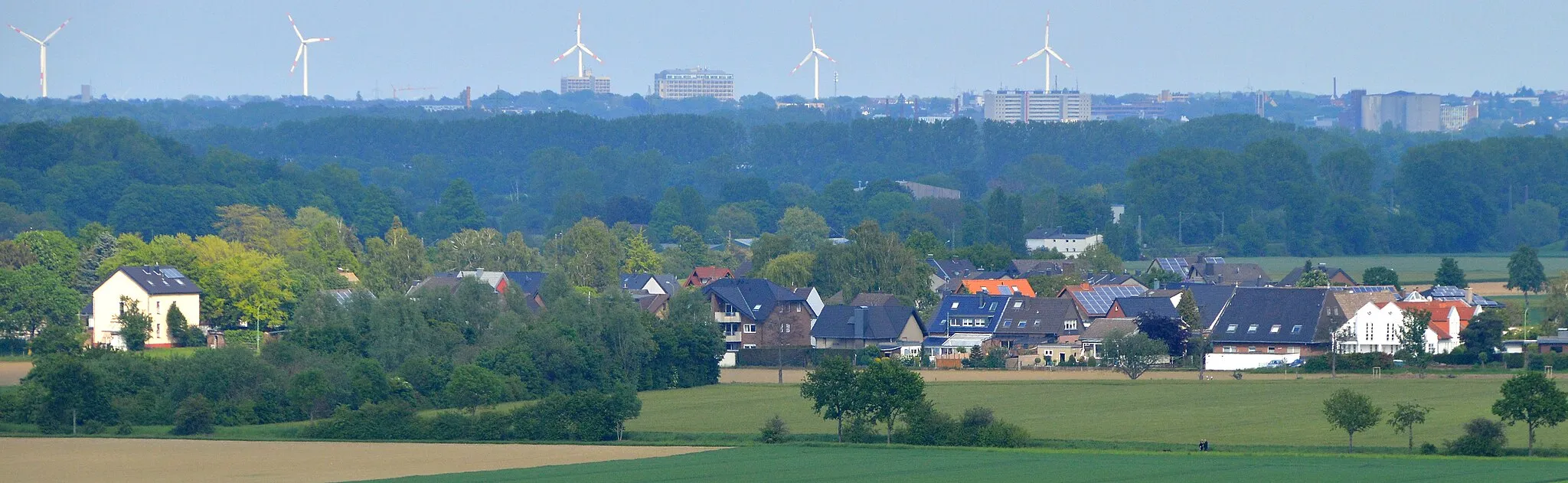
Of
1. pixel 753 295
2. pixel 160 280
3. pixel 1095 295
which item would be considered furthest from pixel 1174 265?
pixel 160 280

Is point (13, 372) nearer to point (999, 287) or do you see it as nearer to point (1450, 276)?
point (999, 287)

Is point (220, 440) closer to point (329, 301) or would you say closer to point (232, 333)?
point (329, 301)

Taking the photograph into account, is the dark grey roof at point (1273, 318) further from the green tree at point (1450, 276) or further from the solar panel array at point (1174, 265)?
the solar panel array at point (1174, 265)

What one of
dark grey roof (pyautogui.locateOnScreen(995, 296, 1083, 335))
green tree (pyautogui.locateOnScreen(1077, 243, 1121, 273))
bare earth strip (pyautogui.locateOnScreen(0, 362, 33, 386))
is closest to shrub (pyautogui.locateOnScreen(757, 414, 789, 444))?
bare earth strip (pyautogui.locateOnScreen(0, 362, 33, 386))

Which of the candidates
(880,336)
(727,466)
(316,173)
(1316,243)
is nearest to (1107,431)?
(727,466)

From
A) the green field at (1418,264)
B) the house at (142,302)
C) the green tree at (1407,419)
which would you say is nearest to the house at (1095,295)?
the green field at (1418,264)

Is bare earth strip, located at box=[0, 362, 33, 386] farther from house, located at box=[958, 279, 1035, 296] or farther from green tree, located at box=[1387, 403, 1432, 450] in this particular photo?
green tree, located at box=[1387, 403, 1432, 450]
